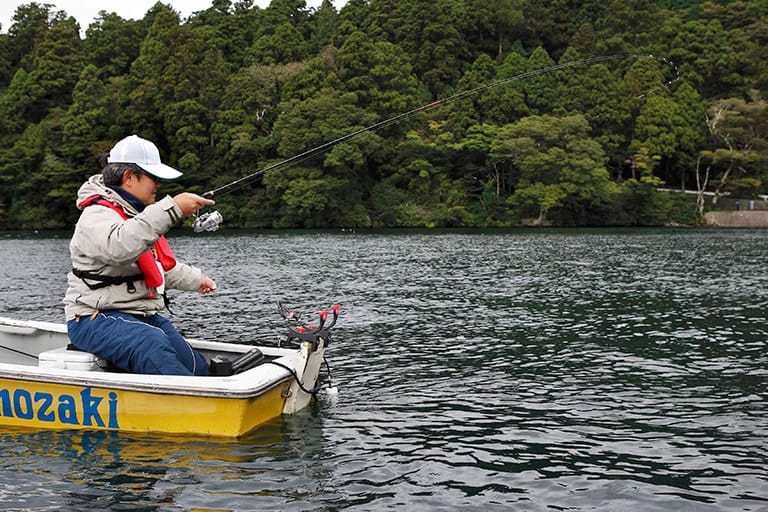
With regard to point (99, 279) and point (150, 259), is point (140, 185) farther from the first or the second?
point (99, 279)

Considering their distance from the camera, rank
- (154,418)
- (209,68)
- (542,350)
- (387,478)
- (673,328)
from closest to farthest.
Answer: (387,478) → (154,418) → (542,350) → (673,328) → (209,68)

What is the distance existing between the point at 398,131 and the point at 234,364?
66270mm

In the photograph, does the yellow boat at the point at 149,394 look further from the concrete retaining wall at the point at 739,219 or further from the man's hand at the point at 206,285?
the concrete retaining wall at the point at 739,219

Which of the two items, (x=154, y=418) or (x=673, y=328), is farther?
(x=673, y=328)

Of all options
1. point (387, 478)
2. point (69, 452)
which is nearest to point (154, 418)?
point (69, 452)

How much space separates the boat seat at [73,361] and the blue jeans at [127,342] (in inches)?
4.7

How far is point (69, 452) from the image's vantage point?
779cm

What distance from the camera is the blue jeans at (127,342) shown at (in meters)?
7.93

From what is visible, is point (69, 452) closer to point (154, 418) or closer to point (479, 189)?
point (154, 418)

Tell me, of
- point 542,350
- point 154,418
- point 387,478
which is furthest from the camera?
point 542,350

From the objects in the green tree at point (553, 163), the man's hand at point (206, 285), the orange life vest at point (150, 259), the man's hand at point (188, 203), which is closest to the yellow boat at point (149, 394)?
the man's hand at point (206, 285)

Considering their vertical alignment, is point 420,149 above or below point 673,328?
above

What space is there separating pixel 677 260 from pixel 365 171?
44136mm

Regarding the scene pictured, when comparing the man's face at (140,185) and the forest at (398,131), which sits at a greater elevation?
the forest at (398,131)
